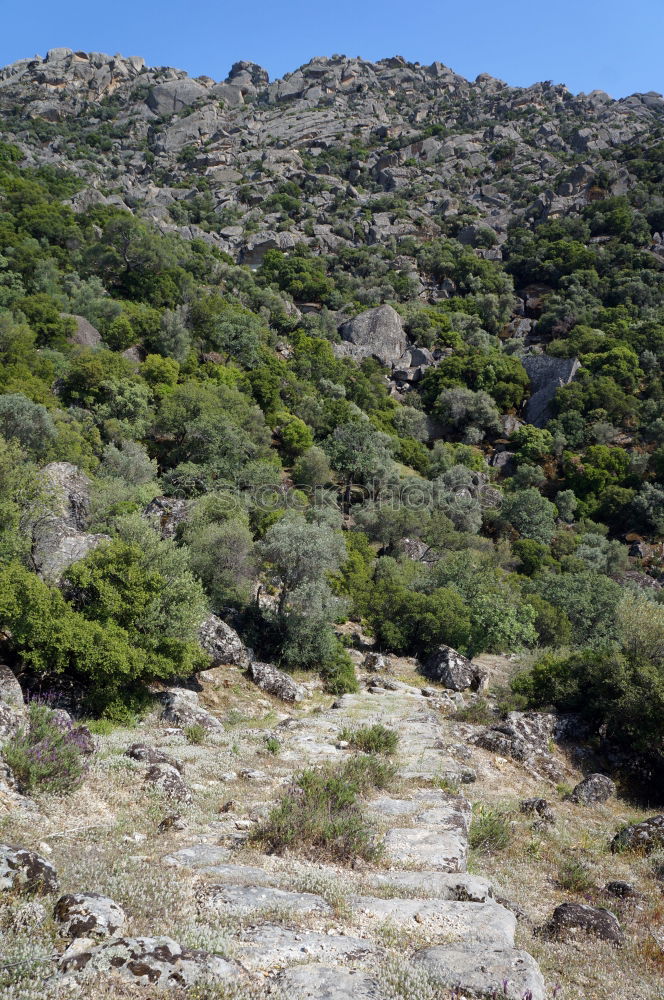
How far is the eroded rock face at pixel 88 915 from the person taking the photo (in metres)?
5.25

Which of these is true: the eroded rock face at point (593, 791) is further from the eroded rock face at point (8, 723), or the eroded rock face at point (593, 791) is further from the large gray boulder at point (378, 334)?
the large gray boulder at point (378, 334)

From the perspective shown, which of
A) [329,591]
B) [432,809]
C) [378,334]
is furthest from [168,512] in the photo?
[378,334]

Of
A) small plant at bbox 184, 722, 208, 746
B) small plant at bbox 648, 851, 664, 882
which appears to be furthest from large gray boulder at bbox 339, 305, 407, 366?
small plant at bbox 648, 851, 664, 882

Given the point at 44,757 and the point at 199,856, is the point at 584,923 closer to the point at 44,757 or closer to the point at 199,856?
the point at 199,856

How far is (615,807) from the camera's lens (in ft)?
50.9

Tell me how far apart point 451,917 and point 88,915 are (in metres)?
4.51

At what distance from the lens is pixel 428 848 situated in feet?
31.5

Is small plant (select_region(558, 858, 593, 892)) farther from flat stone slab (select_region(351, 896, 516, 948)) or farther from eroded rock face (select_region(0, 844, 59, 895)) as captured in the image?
eroded rock face (select_region(0, 844, 59, 895))

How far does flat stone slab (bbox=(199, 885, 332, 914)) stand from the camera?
6.42 metres

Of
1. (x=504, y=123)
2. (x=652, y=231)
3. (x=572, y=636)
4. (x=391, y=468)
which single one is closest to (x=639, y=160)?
(x=652, y=231)

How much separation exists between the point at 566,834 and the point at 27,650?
47.1 feet

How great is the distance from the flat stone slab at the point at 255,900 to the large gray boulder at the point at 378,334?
80112 mm

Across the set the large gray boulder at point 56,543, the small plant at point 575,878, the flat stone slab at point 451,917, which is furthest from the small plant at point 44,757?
the small plant at point 575,878

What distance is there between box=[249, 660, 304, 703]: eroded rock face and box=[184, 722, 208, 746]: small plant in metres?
6.82
